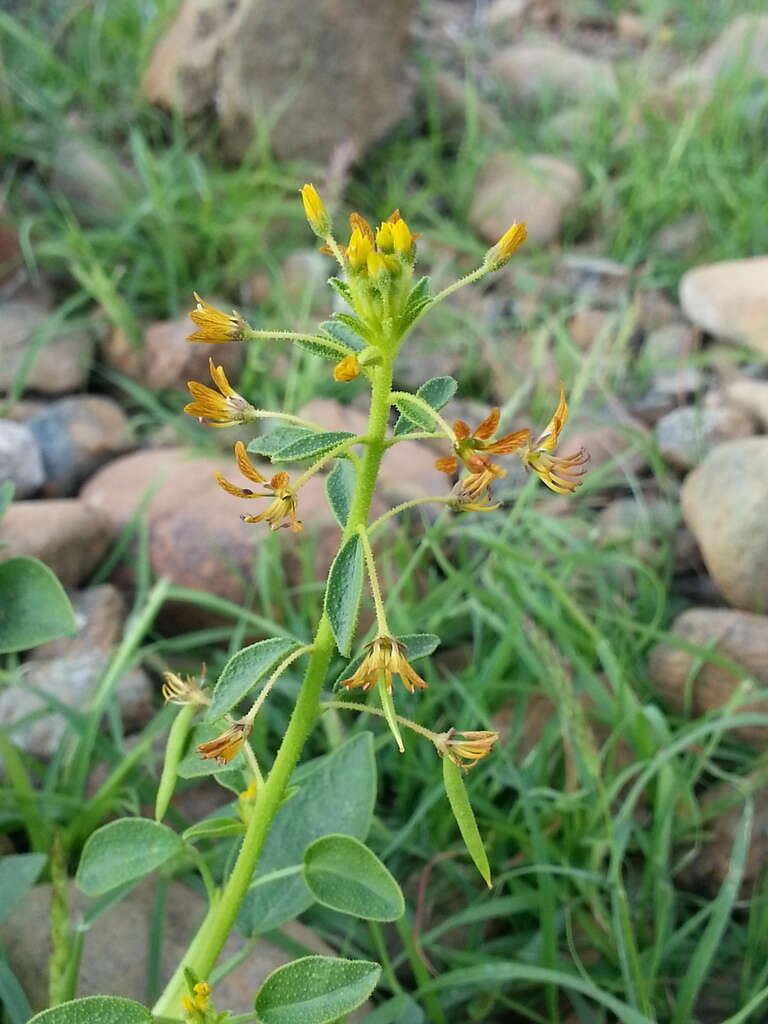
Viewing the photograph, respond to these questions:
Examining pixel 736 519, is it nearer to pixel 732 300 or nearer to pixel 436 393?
pixel 732 300

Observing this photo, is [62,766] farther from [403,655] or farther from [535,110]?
[535,110]

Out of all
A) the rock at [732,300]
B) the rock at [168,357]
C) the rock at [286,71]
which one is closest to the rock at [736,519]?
the rock at [732,300]

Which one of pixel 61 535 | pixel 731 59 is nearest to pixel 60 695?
pixel 61 535

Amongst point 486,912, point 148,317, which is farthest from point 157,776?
point 148,317

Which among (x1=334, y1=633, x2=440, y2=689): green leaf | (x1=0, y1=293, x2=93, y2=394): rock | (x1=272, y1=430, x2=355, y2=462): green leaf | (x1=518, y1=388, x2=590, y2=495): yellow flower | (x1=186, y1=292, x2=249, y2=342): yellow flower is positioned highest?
(x1=186, y1=292, x2=249, y2=342): yellow flower

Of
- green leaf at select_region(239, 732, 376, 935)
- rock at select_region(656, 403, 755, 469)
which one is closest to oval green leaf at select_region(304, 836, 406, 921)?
green leaf at select_region(239, 732, 376, 935)

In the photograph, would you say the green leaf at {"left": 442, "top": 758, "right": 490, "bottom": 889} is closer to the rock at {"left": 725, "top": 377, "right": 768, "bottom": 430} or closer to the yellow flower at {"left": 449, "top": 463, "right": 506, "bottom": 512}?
the yellow flower at {"left": 449, "top": 463, "right": 506, "bottom": 512}

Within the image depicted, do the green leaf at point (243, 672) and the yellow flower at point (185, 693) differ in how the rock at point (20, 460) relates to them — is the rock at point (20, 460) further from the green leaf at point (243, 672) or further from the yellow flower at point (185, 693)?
the green leaf at point (243, 672)
